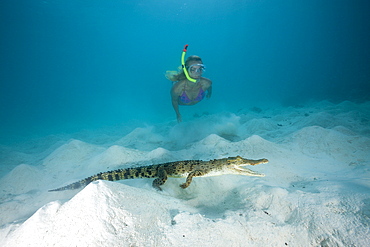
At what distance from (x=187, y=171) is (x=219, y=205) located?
37.9 inches

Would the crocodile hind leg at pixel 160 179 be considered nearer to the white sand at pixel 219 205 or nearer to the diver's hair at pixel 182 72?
the white sand at pixel 219 205

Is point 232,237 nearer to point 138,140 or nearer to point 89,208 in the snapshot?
point 89,208

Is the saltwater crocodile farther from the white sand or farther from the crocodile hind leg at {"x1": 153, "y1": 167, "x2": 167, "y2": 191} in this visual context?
the white sand

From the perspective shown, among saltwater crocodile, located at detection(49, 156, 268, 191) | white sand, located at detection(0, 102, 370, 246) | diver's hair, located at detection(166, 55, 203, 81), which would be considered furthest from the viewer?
diver's hair, located at detection(166, 55, 203, 81)

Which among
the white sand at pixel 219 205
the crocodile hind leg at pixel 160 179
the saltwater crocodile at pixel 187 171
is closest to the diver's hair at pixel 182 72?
the white sand at pixel 219 205

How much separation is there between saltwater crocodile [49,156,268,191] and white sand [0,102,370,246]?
8.3 inches

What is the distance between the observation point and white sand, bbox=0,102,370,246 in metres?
1.68

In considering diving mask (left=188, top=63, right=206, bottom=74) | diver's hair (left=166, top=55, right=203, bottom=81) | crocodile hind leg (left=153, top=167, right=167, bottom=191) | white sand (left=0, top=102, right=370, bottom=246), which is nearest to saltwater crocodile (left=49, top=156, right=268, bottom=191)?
crocodile hind leg (left=153, top=167, right=167, bottom=191)

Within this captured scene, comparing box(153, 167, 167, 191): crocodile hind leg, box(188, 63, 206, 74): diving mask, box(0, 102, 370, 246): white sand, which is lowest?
box(0, 102, 370, 246): white sand

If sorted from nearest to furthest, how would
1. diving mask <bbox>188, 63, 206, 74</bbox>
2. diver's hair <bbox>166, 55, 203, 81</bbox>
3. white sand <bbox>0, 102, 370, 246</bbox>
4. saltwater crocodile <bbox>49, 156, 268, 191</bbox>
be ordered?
white sand <bbox>0, 102, 370, 246</bbox> → saltwater crocodile <bbox>49, 156, 268, 191</bbox> → diving mask <bbox>188, 63, 206, 74</bbox> → diver's hair <bbox>166, 55, 203, 81</bbox>

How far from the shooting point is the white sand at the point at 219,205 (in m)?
1.68

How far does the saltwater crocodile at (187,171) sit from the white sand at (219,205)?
21 cm

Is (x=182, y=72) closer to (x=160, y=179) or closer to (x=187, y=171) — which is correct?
(x=187, y=171)

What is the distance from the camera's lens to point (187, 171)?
3.50m
